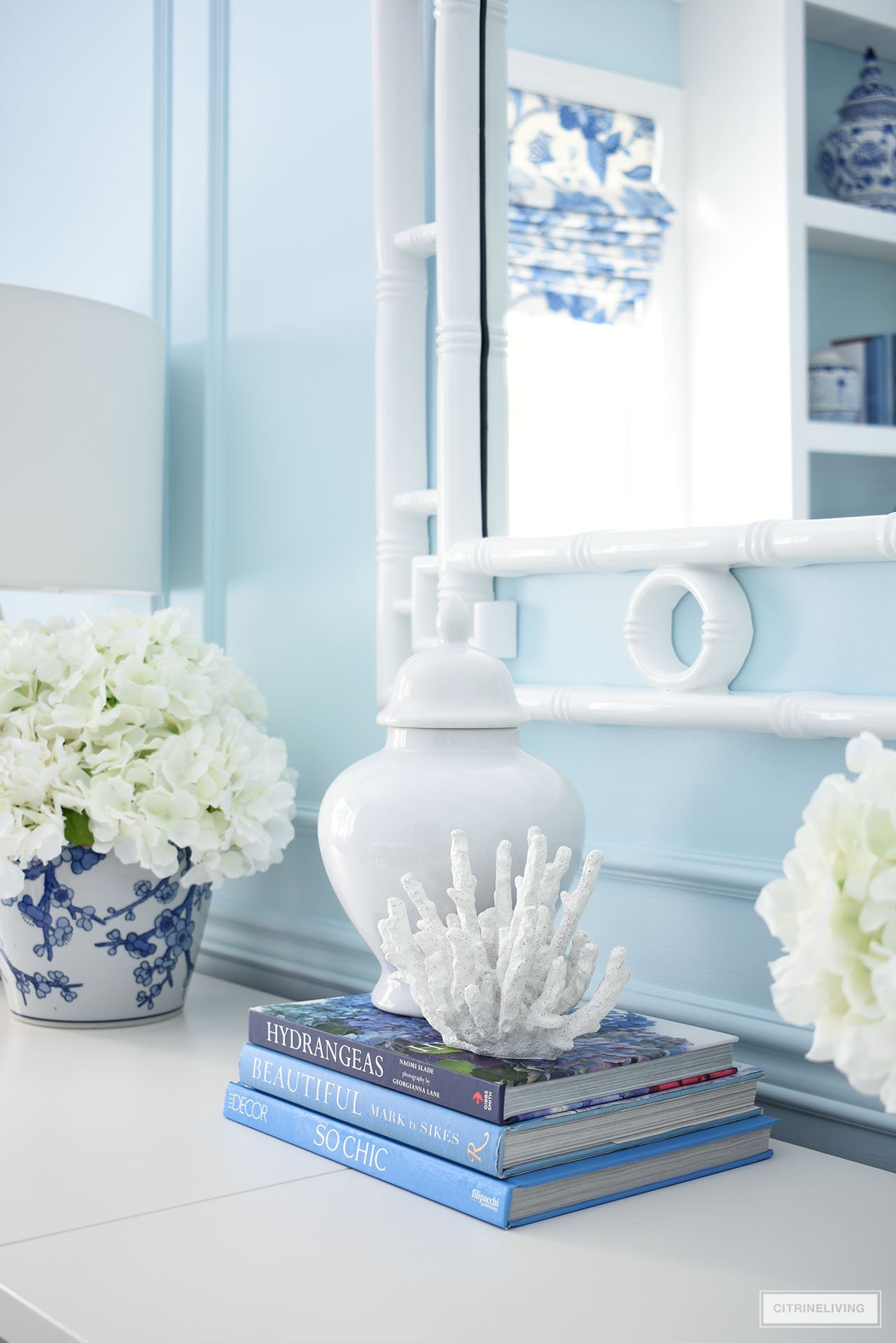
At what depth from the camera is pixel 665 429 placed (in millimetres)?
1053

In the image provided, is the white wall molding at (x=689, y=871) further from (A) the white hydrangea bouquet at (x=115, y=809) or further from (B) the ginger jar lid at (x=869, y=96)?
(B) the ginger jar lid at (x=869, y=96)

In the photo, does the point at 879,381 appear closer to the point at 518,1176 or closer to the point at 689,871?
the point at 689,871

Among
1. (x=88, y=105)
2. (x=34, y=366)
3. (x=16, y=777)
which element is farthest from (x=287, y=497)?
(x=88, y=105)

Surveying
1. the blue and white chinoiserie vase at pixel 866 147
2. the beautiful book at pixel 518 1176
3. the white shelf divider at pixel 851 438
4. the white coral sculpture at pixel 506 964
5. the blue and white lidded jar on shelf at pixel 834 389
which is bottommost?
the beautiful book at pixel 518 1176

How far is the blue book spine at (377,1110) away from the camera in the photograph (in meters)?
0.77

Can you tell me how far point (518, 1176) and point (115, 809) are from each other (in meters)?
0.53

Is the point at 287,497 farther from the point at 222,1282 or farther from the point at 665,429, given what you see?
the point at 222,1282

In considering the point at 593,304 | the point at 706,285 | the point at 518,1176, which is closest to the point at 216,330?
the point at 593,304

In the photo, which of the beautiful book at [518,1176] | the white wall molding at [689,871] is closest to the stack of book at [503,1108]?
the beautiful book at [518,1176]

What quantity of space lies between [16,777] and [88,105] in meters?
1.17

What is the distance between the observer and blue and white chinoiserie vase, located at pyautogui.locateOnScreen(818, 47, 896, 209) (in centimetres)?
91

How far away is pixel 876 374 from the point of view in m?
0.92

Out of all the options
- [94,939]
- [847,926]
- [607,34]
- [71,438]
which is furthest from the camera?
[71,438]

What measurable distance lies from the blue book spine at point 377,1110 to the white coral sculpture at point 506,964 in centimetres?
5
